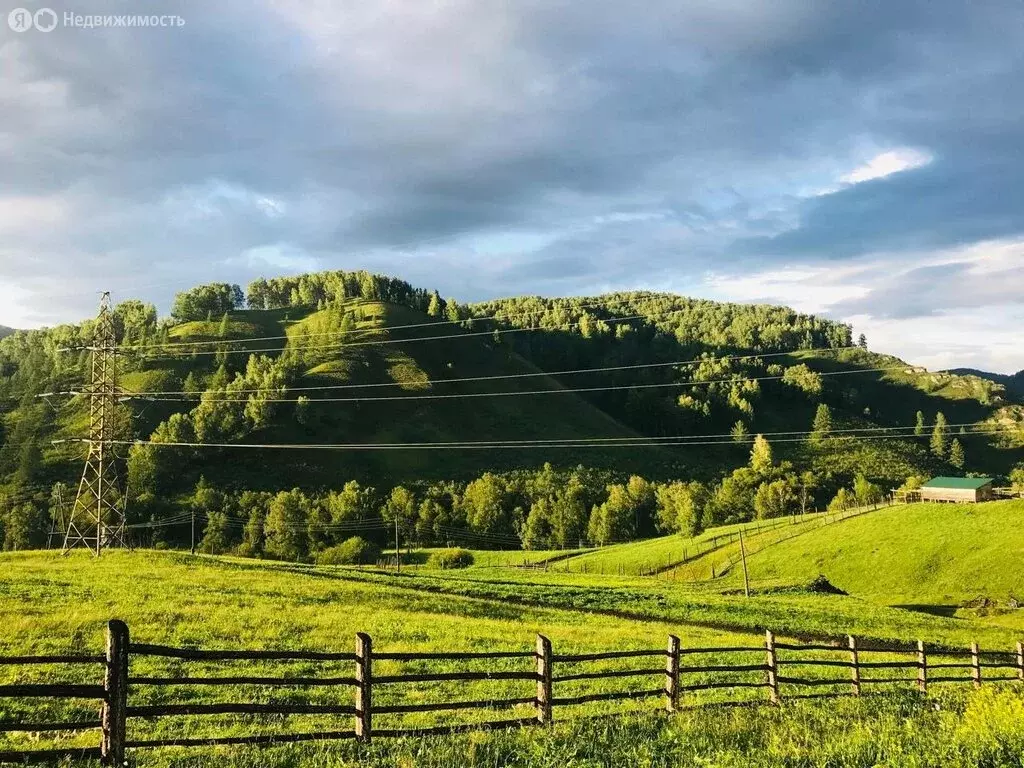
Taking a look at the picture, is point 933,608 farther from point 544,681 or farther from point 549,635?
point 544,681

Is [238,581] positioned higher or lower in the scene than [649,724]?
lower

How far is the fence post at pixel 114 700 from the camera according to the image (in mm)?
9055

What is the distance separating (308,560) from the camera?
12300 centimetres

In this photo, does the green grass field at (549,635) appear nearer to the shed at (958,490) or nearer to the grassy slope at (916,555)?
the grassy slope at (916,555)

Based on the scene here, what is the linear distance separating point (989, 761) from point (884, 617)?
51831 millimetres

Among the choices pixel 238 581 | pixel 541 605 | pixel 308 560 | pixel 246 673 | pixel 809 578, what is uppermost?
pixel 246 673

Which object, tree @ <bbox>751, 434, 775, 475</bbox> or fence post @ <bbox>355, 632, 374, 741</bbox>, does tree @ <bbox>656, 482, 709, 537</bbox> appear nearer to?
tree @ <bbox>751, 434, 775, 475</bbox>

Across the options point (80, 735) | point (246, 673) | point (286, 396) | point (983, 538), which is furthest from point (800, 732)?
point (286, 396)

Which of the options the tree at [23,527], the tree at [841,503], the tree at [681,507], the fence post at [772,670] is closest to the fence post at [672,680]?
the fence post at [772,670]

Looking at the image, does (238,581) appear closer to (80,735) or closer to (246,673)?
(246,673)

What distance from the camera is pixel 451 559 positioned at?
117 metres

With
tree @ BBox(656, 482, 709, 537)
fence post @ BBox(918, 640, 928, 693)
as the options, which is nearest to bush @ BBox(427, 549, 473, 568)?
tree @ BBox(656, 482, 709, 537)

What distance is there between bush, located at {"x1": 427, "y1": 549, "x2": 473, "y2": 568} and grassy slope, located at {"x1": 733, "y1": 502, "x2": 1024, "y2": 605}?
4979 cm

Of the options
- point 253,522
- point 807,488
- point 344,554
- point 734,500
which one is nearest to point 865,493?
point 807,488
